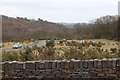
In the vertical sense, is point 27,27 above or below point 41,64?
above

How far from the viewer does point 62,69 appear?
5230 millimetres

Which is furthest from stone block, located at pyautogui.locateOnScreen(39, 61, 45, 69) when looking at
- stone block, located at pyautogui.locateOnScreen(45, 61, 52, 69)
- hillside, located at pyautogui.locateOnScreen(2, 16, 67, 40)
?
hillside, located at pyautogui.locateOnScreen(2, 16, 67, 40)

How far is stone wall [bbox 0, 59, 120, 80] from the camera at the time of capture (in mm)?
5168

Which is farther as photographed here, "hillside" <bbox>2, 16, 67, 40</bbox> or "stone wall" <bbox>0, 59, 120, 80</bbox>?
"hillside" <bbox>2, 16, 67, 40</bbox>

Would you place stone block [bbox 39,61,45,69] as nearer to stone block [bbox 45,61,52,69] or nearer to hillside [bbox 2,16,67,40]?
stone block [bbox 45,61,52,69]

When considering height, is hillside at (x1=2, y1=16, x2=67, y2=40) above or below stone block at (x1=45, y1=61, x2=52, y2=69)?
above

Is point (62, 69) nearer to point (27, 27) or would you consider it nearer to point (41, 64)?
point (41, 64)

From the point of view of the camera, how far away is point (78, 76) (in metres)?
5.26

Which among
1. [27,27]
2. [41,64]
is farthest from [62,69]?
[27,27]

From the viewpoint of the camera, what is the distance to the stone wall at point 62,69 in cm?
517

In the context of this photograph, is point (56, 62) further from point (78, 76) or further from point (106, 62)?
point (106, 62)

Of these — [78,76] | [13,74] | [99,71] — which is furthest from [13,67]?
[99,71]

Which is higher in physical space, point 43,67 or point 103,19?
point 103,19

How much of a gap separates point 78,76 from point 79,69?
255mm
